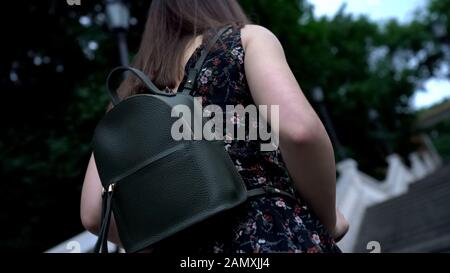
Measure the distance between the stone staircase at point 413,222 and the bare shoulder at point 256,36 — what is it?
3.29 meters

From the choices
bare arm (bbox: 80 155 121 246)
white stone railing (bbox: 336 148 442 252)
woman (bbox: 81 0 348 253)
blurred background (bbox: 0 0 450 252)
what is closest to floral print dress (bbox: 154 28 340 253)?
woman (bbox: 81 0 348 253)

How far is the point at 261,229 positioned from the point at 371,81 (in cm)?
2647

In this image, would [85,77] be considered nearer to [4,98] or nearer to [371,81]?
[4,98]

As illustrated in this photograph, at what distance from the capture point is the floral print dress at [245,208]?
1136mm

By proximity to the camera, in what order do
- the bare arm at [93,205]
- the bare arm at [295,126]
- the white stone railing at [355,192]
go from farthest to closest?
the white stone railing at [355,192]
the bare arm at [93,205]
the bare arm at [295,126]

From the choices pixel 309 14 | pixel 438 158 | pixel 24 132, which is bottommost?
pixel 438 158

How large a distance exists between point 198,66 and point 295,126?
0.37 metres

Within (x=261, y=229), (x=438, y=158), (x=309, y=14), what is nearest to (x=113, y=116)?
(x=261, y=229)

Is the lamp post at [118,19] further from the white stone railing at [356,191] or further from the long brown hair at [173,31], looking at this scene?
the white stone railing at [356,191]

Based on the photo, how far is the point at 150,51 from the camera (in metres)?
1.45

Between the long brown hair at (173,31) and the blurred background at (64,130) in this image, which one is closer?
the long brown hair at (173,31)

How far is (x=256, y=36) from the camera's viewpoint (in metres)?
1.25

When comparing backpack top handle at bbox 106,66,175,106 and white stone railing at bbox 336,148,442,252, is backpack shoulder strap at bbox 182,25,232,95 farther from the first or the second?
white stone railing at bbox 336,148,442,252

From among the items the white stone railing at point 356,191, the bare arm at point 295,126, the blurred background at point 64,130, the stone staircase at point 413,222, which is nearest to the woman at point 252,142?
the bare arm at point 295,126
